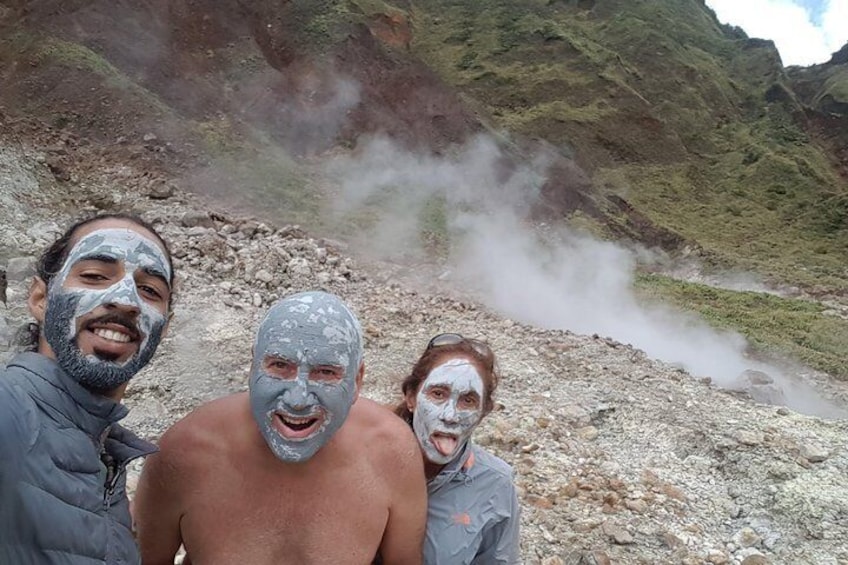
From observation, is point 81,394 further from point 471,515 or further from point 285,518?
point 471,515

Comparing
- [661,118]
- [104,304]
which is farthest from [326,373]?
[661,118]

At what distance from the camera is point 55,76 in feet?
41.1

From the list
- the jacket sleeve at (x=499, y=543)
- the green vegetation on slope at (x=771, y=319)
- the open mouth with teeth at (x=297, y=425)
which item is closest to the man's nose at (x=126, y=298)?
the open mouth with teeth at (x=297, y=425)

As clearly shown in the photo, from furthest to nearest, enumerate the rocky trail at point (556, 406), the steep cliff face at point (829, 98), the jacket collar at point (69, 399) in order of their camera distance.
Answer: the steep cliff face at point (829, 98)
the rocky trail at point (556, 406)
the jacket collar at point (69, 399)

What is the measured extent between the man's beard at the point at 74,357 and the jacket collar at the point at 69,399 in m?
0.02

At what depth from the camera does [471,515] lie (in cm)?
196

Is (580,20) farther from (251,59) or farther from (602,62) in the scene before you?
(251,59)

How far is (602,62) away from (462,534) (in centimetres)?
2922

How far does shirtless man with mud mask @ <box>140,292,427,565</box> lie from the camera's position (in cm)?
159

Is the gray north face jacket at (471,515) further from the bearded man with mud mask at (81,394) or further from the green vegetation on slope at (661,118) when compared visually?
the green vegetation on slope at (661,118)

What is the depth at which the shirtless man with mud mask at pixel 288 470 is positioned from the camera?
159cm

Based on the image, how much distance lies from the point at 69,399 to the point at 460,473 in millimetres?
1152

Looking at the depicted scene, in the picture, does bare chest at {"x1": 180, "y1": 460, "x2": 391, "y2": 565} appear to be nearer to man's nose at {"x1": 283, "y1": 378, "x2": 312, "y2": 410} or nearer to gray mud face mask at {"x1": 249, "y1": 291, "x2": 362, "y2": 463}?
gray mud face mask at {"x1": 249, "y1": 291, "x2": 362, "y2": 463}

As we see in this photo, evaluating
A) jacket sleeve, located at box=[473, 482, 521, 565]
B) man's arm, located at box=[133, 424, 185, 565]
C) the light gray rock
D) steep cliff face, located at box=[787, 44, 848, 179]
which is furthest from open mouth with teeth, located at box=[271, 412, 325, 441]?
steep cliff face, located at box=[787, 44, 848, 179]
